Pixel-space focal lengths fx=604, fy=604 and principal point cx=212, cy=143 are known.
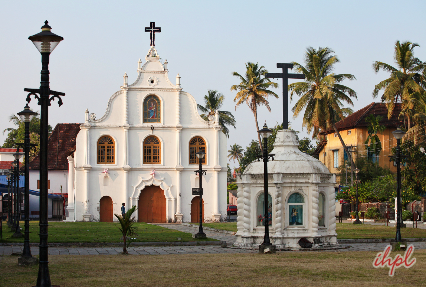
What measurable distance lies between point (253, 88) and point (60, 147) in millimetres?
18329

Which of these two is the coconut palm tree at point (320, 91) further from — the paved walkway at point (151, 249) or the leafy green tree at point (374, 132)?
the paved walkway at point (151, 249)

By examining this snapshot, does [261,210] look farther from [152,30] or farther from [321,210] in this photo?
[152,30]

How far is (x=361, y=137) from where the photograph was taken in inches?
2079

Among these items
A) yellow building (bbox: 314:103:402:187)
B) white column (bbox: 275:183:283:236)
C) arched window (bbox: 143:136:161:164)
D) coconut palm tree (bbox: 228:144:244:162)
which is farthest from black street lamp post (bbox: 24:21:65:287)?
coconut palm tree (bbox: 228:144:244:162)

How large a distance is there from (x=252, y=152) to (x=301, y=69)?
80.0 ft

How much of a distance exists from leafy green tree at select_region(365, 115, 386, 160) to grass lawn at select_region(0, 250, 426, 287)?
3460 cm

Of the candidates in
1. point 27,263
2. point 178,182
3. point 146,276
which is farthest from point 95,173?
point 146,276

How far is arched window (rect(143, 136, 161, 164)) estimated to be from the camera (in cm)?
4481

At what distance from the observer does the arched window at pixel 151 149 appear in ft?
147

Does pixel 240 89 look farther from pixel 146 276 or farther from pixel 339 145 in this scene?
pixel 146 276

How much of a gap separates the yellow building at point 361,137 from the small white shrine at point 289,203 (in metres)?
31.5

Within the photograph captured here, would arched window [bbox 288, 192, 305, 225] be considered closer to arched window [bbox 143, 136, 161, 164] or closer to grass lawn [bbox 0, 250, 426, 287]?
grass lawn [bbox 0, 250, 426, 287]

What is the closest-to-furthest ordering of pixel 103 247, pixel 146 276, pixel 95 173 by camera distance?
pixel 146 276 → pixel 103 247 → pixel 95 173

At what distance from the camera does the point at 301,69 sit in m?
51.3
